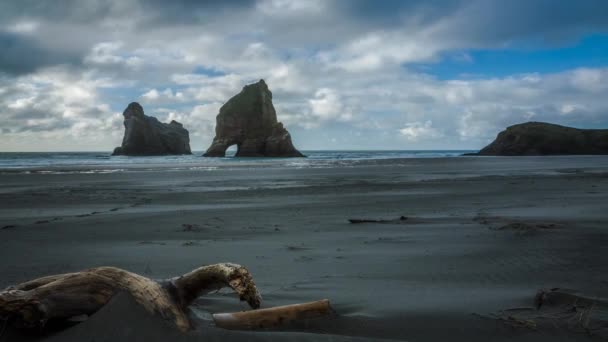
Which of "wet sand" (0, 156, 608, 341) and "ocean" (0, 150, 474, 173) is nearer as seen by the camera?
"wet sand" (0, 156, 608, 341)

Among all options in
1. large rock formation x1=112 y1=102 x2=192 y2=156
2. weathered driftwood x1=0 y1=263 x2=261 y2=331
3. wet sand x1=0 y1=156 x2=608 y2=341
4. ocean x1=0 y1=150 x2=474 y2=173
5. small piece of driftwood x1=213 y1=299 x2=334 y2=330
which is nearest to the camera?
weathered driftwood x1=0 y1=263 x2=261 y2=331

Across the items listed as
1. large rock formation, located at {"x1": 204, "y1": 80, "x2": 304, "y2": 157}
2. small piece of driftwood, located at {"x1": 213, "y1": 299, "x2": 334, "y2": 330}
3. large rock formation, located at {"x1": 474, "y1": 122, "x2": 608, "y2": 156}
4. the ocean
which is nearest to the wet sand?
small piece of driftwood, located at {"x1": 213, "y1": 299, "x2": 334, "y2": 330}

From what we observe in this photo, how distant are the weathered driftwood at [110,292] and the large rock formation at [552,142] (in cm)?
7002

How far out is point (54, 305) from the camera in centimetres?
237

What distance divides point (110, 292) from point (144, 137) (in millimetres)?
81641

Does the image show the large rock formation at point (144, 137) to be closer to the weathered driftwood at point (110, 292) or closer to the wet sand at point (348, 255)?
the wet sand at point (348, 255)

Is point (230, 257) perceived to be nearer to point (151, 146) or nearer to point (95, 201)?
point (95, 201)

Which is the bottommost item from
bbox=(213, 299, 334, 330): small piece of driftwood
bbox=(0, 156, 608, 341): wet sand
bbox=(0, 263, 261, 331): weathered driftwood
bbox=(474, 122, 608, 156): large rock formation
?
bbox=(0, 156, 608, 341): wet sand

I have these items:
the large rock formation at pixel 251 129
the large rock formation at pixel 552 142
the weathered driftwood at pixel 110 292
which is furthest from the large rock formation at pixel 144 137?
the weathered driftwood at pixel 110 292

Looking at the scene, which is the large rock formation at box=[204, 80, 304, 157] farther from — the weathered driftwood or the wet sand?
the weathered driftwood

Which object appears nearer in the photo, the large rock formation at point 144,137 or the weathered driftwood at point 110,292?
the weathered driftwood at point 110,292

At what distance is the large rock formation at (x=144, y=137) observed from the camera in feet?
256

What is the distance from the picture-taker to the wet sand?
2729mm

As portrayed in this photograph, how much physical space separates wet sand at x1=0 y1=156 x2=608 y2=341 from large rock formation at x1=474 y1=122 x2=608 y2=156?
202 feet
